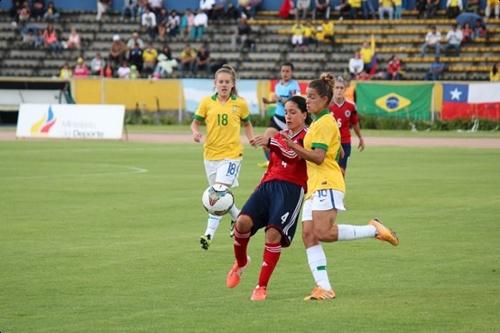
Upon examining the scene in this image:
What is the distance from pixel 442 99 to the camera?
44.2m

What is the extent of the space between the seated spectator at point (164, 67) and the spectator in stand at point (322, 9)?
704 centimetres

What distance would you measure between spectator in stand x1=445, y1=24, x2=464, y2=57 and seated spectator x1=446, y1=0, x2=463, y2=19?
1.92 metres

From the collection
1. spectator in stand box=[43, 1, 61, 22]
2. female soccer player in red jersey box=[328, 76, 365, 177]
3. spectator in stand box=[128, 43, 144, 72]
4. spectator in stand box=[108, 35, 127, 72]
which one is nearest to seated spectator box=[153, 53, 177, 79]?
spectator in stand box=[128, 43, 144, 72]

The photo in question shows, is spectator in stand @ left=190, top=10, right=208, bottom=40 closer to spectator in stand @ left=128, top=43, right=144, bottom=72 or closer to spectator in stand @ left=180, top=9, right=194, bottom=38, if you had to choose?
spectator in stand @ left=180, top=9, right=194, bottom=38

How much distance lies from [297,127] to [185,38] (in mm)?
44473

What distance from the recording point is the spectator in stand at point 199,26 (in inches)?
2165

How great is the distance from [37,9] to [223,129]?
4366cm

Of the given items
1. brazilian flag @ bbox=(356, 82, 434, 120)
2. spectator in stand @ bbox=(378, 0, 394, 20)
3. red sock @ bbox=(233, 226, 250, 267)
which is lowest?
brazilian flag @ bbox=(356, 82, 434, 120)

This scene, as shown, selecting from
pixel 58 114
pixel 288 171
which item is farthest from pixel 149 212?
pixel 58 114

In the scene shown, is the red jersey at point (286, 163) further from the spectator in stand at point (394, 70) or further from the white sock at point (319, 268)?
the spectator in stand at point (394, 70)

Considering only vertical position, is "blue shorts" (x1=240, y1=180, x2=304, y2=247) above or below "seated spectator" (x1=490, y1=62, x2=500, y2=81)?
above

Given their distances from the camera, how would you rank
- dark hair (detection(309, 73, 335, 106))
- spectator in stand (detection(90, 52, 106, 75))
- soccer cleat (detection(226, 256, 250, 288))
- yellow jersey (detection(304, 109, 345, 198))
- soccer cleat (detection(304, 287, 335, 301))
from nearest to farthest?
soccer cleat (detection(304, 287, 335, 301)), yellow jersey (detection(304, 109, 345, 198)), dark hair (detection(309, 73, 335, 106)), soccer cleat (detection(226, 256, 250, 288)), spectator in stand (detection(90, 52, 106, 75))

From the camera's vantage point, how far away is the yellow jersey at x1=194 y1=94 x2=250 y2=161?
16031 millimetres

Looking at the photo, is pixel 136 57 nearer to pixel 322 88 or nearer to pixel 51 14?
pixel 51 14
